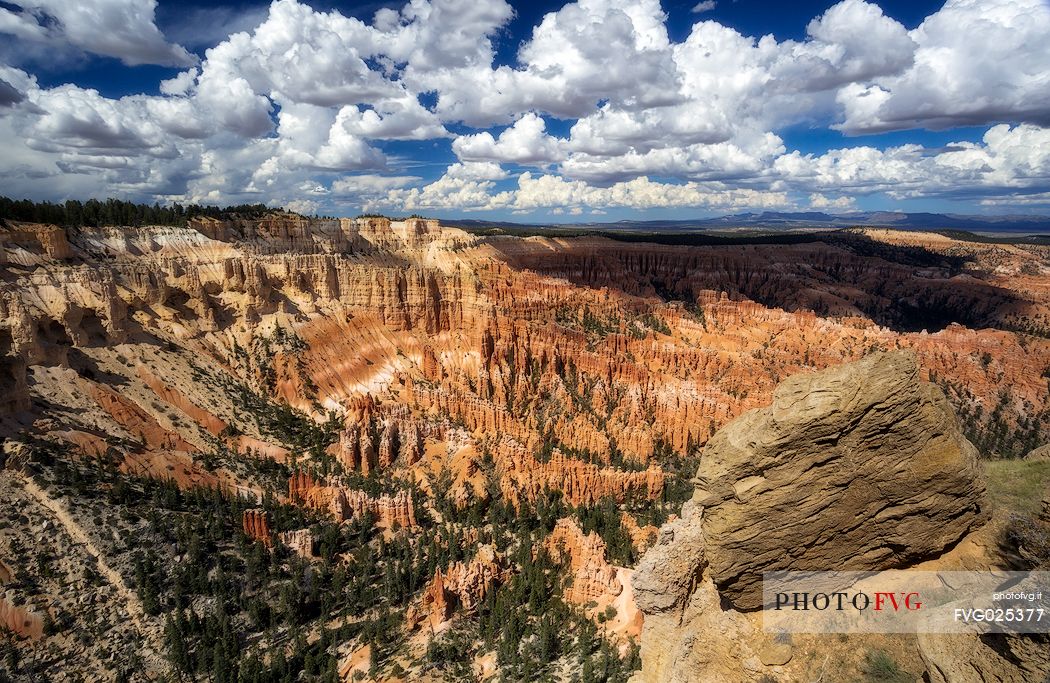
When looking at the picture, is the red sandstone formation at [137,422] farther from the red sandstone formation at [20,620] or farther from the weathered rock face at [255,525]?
the red sandstone formation at [20,620]

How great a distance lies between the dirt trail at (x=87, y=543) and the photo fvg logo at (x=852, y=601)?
32.0 m

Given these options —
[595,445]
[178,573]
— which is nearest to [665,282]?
[595,445]

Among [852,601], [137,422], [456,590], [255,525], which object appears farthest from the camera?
[137,422]

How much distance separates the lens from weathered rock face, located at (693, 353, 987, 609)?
425 inches

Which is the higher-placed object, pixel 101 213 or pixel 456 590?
pixel 101 213

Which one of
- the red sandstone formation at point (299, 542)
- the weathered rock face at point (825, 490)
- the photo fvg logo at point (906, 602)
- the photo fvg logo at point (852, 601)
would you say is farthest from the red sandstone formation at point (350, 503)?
the photo fvg logo at point (852, 601)

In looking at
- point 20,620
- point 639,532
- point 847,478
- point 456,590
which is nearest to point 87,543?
point 20,620

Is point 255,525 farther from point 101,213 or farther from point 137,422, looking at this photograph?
point 101,213

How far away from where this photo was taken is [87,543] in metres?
30.0

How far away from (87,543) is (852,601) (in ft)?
121

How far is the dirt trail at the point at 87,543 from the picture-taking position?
2872 cm

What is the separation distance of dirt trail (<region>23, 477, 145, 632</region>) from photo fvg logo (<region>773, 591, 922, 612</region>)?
1262 inches

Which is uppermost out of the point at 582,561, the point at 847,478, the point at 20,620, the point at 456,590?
the point at 847,478

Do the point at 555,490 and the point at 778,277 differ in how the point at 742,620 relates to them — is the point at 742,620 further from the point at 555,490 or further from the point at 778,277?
the point at 778,277
